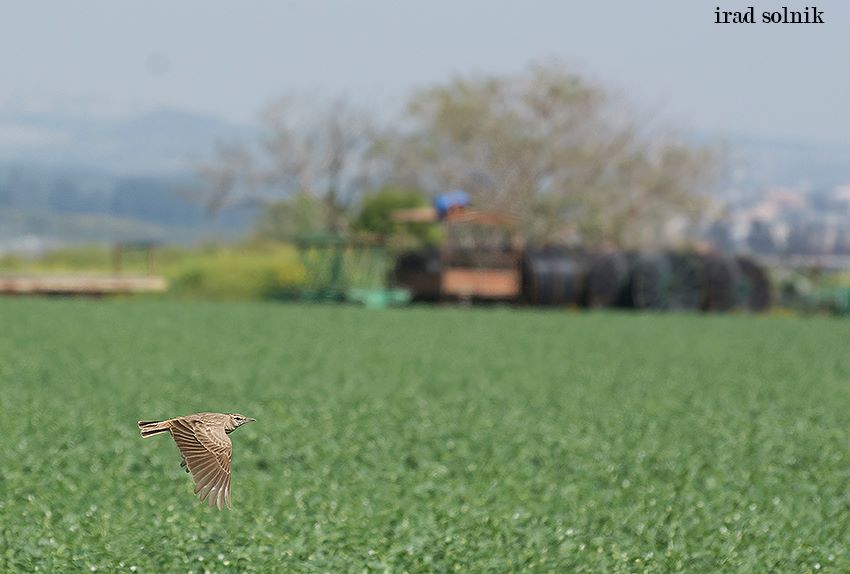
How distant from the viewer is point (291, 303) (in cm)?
2091

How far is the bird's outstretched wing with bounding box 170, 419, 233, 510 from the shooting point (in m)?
2.05

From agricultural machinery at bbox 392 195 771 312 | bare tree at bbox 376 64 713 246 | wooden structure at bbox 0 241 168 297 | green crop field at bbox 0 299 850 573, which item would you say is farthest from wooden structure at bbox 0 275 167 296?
bare tree at bbox 376 64 713 246

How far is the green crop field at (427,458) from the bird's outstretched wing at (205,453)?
8.73ft

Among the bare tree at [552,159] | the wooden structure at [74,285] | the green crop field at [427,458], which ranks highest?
the bare tree at [552,159]

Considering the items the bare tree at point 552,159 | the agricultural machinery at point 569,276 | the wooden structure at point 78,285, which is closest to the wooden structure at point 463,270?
the agricultural machinery at point 569,276

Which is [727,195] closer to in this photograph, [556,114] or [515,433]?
[556,114]

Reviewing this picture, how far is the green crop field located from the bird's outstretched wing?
8.73 feet

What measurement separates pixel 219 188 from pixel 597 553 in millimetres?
41336

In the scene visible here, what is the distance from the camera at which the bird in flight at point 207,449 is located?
2.04m

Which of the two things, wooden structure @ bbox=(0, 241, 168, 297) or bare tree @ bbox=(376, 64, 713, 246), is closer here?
wooden structure @ bbox=(0, 241, 168, 297)

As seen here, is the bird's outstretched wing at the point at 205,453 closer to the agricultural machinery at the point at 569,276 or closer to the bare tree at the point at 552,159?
the agricultural machinery at the point at 569,276

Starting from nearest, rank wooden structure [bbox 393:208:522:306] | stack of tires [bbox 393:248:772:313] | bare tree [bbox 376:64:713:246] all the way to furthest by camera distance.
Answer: wooden structure [bbox 393:208:522:306] < stack of tires [bbox 393:248:772:313] < bare tree [bbox 376:64:713:246]

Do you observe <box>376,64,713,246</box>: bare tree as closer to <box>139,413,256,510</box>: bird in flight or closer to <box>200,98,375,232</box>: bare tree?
<box>200,98,375,232</box>: bare tree

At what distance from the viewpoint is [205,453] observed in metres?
2.09
